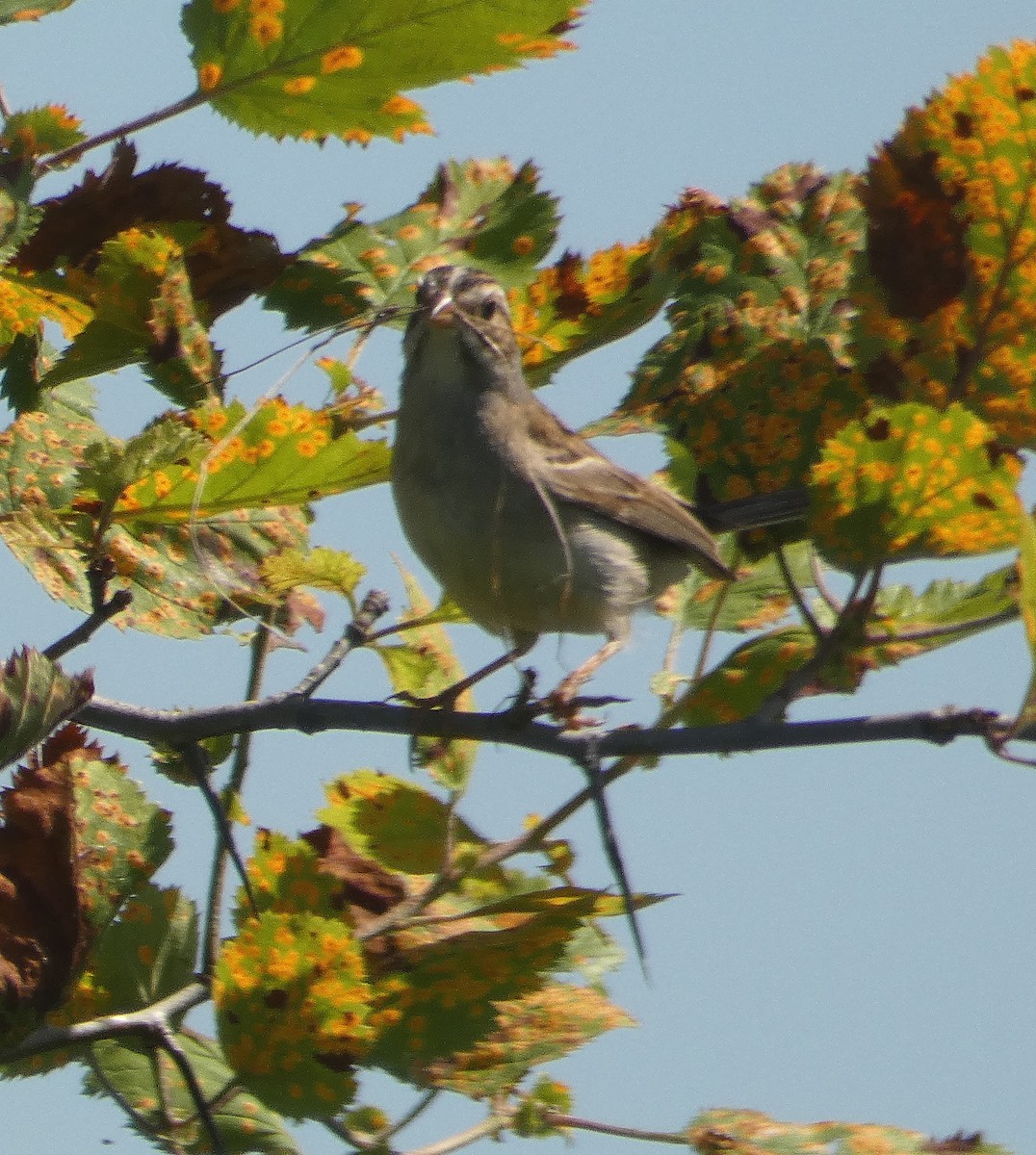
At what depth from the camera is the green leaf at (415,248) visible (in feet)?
8.77

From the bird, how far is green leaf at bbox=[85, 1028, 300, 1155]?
3.22 feet

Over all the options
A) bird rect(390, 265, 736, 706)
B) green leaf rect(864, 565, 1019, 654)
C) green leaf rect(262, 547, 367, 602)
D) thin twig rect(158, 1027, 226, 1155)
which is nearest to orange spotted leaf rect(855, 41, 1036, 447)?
green leaf rect(864, 565, 1019, 654)

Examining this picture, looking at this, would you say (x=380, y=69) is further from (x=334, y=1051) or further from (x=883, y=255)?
(x=334, y=1051)

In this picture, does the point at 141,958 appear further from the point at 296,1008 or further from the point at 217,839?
the point at 296,1008

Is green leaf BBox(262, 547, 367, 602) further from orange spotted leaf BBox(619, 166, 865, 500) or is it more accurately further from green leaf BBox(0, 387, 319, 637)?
orange spotted leaf BBox(619, 166, 865, 500)

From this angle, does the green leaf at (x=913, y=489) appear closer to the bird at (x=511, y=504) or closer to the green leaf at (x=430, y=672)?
the green leaf at (x=430, y=672)

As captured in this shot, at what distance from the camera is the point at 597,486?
12.9ft

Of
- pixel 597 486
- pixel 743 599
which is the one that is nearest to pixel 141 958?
pixel 743 599

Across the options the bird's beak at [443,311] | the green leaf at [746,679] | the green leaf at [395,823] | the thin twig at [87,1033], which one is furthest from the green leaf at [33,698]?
the bird's beak at [443,311]

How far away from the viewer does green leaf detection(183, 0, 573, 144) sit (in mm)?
2377

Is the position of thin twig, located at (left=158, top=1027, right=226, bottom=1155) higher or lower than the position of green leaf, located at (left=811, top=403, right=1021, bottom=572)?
lower

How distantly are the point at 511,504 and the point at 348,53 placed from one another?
1306 millimetres

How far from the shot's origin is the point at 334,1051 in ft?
6.96

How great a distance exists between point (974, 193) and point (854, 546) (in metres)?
0.53
